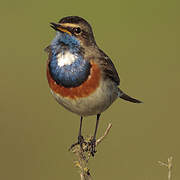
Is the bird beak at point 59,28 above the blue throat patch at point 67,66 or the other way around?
above

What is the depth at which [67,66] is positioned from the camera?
6496 mm

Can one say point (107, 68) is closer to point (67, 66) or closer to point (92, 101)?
point (92, 101)

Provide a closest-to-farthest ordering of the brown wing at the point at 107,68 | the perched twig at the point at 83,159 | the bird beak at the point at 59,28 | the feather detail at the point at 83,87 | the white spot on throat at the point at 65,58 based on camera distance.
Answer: the perched twig at the point at 83,159, the bird beak at the point at 59,28, the white spot on throat at the point at 65,58, the feather detail at the point at 83,87, the brown wing at the point at 107,68

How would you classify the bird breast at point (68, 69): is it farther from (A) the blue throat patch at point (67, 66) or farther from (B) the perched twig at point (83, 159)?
(B) the perched twig at point (83, 159)

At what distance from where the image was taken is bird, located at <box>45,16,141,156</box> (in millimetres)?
6488

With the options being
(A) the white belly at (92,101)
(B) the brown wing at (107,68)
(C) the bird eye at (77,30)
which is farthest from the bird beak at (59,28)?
(A) the white belly at (92,101)

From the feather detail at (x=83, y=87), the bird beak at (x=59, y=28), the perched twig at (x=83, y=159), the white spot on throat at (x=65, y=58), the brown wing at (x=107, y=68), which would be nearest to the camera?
the perched twig at (x=83, y=159)

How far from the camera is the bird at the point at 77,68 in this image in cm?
649

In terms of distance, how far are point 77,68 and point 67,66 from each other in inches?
5.1

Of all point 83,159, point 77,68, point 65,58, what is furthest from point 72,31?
point 83,159

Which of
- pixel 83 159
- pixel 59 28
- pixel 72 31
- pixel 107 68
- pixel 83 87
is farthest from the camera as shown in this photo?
pixel 107 68

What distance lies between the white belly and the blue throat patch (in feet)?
0.66

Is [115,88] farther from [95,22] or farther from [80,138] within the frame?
[95,22]

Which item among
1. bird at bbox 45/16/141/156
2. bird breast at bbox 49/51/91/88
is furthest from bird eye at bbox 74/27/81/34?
bird breast at bbox 49/51/91/88
